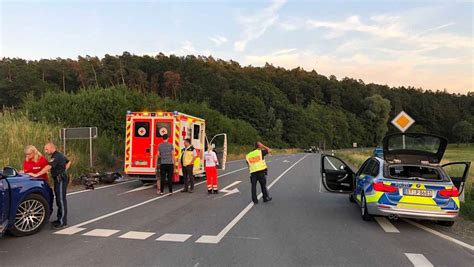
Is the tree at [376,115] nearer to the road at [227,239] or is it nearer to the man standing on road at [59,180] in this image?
the road at [227,239]

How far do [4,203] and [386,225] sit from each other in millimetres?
7377

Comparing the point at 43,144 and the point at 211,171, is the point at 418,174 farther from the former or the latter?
the point at 43,144

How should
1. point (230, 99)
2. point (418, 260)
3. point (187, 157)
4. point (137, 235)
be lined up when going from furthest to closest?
point (230, 99) < point (187, 157) < point (137, 235) < point (418, 260)

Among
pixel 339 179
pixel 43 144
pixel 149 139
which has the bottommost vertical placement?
pixel 339 179

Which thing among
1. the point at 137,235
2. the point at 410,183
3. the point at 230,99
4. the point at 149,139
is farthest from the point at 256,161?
the point at 230,99

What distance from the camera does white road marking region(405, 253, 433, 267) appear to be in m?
5.91

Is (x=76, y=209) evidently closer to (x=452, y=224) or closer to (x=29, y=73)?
(x=452, y=224)

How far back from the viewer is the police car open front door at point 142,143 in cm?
1524

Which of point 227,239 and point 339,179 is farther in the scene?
point 339,179

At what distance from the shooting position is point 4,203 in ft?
21.8

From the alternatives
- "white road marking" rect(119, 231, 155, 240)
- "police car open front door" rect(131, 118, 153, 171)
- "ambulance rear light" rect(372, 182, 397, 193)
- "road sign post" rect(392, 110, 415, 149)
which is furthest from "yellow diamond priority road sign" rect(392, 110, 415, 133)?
"white road marking" rect(119, 231, 155, 240)

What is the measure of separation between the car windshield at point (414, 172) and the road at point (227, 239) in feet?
3.53

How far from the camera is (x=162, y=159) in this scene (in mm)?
12875

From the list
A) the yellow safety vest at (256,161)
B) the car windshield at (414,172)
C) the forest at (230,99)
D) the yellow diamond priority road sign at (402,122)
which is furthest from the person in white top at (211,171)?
the forest at (230,99)
